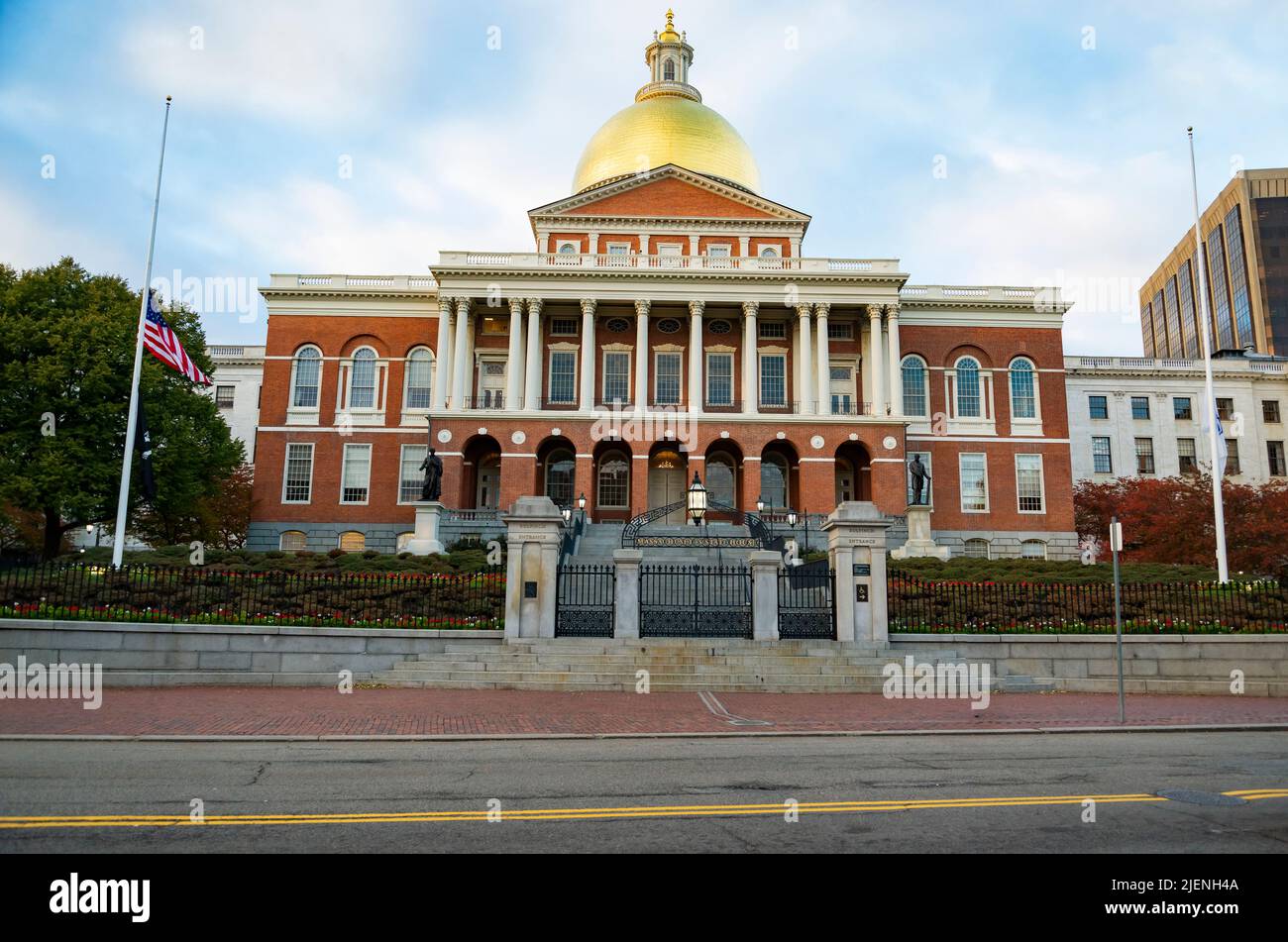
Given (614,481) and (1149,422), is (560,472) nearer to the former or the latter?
(614,481)

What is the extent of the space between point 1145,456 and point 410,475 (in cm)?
5083

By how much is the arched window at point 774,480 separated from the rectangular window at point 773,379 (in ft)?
10.2

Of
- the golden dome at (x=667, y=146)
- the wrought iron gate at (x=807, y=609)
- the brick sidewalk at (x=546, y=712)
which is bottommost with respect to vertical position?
the brick sidewalk at (x=546, y=712)

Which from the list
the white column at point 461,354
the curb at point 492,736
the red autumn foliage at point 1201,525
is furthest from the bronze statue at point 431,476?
the red autumn foliage at point 1201,525

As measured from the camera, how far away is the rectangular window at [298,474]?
47906 millimetres

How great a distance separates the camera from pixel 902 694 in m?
16.5

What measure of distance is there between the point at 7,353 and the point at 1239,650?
40609 mm

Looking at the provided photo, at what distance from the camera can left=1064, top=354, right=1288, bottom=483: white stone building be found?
62.8 m

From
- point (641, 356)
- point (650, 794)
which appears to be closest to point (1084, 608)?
point (650, 794)

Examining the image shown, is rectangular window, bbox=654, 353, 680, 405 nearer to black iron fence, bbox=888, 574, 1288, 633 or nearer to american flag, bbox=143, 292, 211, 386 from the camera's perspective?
american flag, bbox=143, 292, 211, 386

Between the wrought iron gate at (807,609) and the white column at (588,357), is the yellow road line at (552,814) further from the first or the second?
the white column at (588,357)

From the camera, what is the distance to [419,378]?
49.7m

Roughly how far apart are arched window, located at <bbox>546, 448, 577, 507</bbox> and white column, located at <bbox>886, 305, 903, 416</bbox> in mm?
17121
